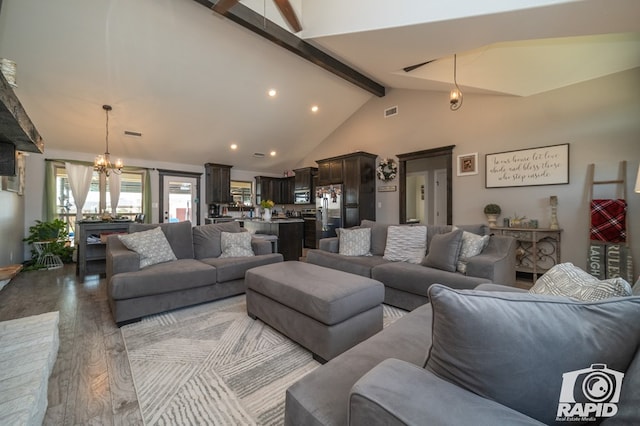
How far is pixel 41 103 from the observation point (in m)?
4.19

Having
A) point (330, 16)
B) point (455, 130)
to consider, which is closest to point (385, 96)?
point (455, 130)

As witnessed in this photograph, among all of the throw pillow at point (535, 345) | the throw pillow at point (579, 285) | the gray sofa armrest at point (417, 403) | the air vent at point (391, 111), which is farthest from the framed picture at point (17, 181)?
→ the air vent at point (391, 111)

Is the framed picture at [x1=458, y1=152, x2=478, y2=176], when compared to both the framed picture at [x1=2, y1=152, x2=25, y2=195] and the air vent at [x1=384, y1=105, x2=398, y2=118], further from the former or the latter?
the framed picture at [x1=2, y1=152, x2=25, y2=195]

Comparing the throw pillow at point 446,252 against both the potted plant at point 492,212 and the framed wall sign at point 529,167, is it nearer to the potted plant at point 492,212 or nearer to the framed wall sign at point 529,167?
the potted plant at point 492,212

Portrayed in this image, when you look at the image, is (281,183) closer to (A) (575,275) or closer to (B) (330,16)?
(B) (330,16)

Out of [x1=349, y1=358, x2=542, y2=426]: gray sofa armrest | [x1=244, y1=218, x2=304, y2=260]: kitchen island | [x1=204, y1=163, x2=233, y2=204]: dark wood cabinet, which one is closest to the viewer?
[x1=349, y1=358, x2=542, y2=426]: gray sofa armrest

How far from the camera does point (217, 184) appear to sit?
23.7 feet

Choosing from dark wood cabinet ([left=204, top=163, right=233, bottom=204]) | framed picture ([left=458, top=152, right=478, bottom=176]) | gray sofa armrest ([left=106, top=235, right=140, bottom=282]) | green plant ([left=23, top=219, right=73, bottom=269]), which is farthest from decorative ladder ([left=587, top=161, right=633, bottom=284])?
green plant ([left=23, top=219, right=73, bottom=269])

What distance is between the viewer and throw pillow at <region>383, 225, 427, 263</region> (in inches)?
124

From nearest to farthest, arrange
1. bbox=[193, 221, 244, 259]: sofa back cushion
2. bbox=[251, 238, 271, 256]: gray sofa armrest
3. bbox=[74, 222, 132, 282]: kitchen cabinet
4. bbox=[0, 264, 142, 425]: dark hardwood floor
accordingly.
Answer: bbox=[0, 264, 142, 425]: dark hardwood floor
bbox=[193, 221, 244, 259]: sofa back cushion
bbox=[251, 238, 271, 256]: gray sofa armrest
bbox=[74, 222, 132, 282]: kitchen cabinet

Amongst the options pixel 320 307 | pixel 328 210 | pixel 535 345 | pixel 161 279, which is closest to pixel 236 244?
pixel 161 279

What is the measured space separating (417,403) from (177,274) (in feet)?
8.63

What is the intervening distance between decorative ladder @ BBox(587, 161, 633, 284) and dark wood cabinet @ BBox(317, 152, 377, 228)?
3586 millimetres

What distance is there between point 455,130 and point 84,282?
6537 mm
